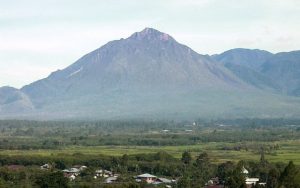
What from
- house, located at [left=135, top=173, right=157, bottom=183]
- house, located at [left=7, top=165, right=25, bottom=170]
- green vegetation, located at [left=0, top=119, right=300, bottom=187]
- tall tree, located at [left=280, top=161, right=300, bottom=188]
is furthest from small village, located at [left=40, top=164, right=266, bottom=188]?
tall tree, located at [left=280, top=161, right=300, bottom=188]

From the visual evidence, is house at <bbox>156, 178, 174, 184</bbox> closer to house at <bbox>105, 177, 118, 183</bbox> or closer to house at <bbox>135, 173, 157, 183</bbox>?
house at <bbox>135, 173, 157, 183</bbox>

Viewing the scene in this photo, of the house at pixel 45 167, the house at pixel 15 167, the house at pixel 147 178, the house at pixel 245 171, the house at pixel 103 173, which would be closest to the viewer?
the house at pixel 147 178

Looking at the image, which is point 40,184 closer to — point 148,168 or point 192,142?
point 148,168

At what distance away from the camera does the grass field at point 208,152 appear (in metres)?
84.2

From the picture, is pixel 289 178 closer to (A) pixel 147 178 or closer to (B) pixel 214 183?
(B) pixel 214 183

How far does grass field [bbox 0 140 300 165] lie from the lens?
8419cm

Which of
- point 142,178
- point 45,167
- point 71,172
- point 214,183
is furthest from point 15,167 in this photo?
point 214,183

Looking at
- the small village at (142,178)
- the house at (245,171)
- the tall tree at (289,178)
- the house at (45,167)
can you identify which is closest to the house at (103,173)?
the small village at (142,178)

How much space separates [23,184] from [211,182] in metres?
Answer: 16.3

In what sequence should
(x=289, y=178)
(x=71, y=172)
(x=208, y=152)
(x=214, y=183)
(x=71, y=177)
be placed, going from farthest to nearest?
(x=208, y=152) < (x=71, y=172) < (x=71, y=177) < (x=214, y=183) < (x=289, y=178)

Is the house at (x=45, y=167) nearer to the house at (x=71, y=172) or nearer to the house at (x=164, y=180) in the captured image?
the house at (x=71, y=172)

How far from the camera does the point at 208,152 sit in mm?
93938

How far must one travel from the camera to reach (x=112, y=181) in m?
61.6

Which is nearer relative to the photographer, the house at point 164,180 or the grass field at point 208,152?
the house at point 164,180
